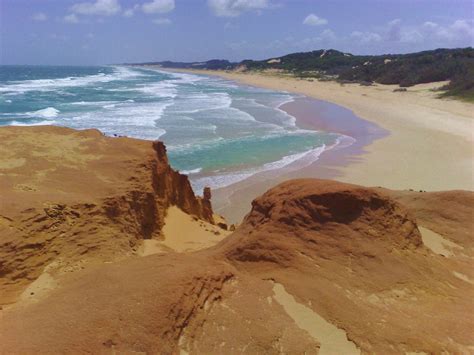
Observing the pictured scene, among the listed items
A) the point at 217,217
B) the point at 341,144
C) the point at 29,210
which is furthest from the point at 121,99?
the point at 29,210

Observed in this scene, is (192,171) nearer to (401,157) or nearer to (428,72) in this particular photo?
(401,157)

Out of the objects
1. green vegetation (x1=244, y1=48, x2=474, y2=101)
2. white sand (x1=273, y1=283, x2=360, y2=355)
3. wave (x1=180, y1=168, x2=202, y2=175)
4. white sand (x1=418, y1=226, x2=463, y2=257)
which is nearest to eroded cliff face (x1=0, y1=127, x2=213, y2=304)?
white sand (x1=273, y1=283, x2=360, y2=355)

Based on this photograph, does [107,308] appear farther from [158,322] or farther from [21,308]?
[21,308]

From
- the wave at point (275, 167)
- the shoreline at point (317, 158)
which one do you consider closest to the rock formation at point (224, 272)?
the shoreline at point (317, 158)

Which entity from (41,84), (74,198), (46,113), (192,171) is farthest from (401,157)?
(41,84)

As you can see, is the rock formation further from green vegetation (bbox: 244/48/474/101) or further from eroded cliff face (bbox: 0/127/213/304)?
green vegetation (bbox: 244/48/474/101)
